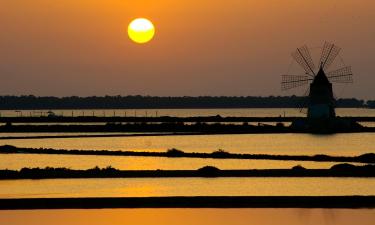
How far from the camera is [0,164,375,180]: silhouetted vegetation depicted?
105 ft

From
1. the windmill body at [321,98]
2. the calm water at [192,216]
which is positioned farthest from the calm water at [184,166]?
the windmill body at [321,98]

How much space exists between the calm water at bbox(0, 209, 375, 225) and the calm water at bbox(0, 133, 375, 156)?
20.0m

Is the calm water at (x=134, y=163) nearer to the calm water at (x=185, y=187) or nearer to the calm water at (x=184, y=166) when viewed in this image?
the calm water at (x=184, y=166)

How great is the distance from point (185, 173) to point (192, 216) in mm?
9337

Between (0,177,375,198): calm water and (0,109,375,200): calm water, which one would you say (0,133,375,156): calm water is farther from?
(0,177,375,198): calm water

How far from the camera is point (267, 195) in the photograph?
A: 86.1ft

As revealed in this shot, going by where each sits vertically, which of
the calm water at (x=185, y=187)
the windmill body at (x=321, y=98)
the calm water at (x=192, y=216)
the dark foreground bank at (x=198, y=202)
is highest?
the windmill body at (x=321, y=98)

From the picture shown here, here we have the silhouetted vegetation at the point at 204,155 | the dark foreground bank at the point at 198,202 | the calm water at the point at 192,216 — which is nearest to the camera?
the calm water at the point at 192,216

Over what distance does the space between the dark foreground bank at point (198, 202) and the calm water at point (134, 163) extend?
9.48 m

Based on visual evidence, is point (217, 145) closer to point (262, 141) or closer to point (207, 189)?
point (262, 141)

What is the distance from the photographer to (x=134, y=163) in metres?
37.7

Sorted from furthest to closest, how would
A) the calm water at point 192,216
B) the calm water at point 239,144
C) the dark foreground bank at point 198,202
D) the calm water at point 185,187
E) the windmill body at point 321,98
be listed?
the windmill body at point 321,98 → the calm water at point 239,144 → the calm water at point 185,187 → the dark foreground bank at point 198,202 → the calm water at point 192,216

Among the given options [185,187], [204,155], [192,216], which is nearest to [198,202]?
[192,216]

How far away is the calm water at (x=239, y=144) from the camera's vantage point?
46625 mm
